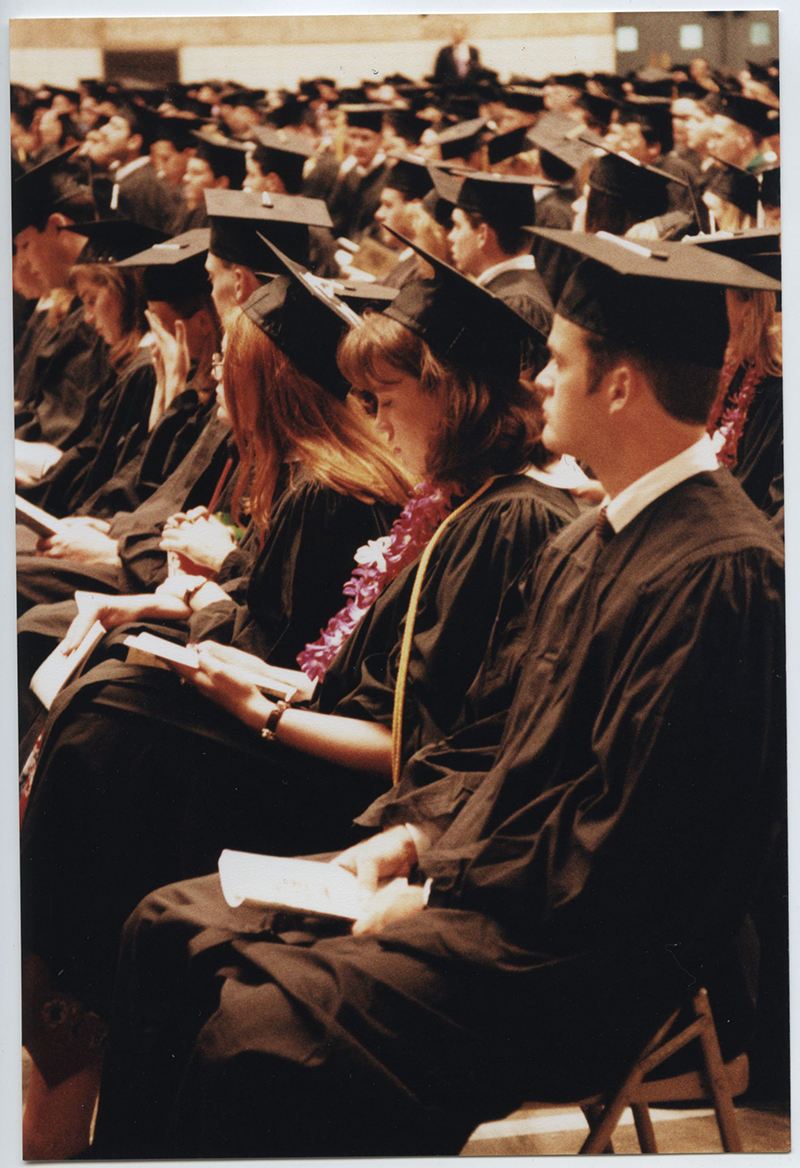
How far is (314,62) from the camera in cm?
250

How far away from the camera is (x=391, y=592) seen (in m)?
2.46

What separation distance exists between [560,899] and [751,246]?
1.39 meters

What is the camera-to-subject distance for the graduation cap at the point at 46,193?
2.55 meters

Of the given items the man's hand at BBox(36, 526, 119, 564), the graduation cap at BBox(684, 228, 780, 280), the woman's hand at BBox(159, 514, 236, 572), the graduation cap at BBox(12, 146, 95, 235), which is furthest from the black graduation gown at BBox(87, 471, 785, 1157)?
the graduation cap at BBox(12, 146, 95, 235)

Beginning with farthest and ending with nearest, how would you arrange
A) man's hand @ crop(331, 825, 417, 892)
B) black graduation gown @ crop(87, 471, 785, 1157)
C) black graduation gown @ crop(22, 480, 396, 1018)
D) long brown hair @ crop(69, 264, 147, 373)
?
1. long brown hair @ crop(69, 264, 147, 373)
2. black graduation gown @ crop(22, 480, 396, 1018)
3. man's hand @ crop(331, 825, 417, 892)
4. black graduation gown @ crop(87, 471, 785, 1157)

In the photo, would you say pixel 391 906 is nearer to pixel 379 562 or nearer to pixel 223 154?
pixel 379 562

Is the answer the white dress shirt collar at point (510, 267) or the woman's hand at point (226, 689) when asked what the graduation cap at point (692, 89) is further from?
the woman's hand at point (226, 689)

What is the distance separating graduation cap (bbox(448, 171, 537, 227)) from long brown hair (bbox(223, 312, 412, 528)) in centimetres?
50

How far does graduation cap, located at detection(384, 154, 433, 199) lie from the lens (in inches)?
98.1

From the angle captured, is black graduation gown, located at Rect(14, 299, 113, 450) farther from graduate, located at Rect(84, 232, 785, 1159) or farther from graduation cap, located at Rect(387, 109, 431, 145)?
graduate, located at Rect(84, 232, 785, 1159)

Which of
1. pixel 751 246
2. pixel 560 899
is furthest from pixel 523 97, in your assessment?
pixel 560 899

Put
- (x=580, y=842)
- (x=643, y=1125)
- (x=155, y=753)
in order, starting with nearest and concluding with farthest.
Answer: (x=580, y=842) < (x=643, y=1125) < (x=155, y=753)

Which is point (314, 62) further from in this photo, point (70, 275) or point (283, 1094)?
point (283, 1094)

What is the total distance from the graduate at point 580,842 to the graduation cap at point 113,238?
927mm
